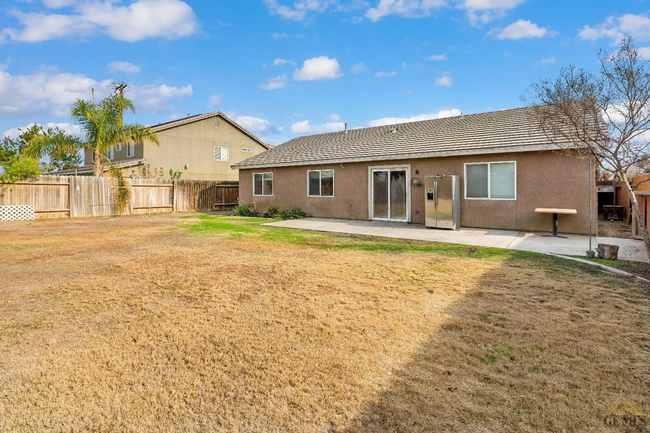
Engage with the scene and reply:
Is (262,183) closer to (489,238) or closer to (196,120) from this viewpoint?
(196,120)

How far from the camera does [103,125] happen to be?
19109 mm

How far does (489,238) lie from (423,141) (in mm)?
5390

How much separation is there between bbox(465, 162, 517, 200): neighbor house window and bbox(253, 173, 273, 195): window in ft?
31.7

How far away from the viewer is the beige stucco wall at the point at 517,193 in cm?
1015

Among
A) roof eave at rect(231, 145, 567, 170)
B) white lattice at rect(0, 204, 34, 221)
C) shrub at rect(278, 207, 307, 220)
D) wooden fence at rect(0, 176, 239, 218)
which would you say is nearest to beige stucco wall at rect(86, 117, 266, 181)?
wooden fence at rect(0, 176, 239, 218)

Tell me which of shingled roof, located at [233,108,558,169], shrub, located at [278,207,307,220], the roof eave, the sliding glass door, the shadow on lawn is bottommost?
the shadow on lawn

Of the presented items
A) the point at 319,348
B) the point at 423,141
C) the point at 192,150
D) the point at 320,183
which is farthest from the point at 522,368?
the point at 192,150

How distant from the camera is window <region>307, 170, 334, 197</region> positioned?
1552cm

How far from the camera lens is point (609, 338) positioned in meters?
3.39

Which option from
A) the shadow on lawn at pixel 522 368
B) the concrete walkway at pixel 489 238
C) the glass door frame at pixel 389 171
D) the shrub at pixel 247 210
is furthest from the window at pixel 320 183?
the shadow on lawn at pixel 522 368

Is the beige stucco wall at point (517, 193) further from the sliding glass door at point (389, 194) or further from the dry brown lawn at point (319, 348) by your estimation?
the dry brown lawn at point (319, 348)

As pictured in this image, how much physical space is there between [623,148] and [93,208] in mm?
19911

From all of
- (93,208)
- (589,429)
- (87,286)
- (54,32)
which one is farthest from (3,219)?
(589,429)

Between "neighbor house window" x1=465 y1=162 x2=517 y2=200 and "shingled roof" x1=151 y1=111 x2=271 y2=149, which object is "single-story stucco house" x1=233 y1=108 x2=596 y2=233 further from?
"shingled roof" x1=151 y1=111 x2=271 y2=149
